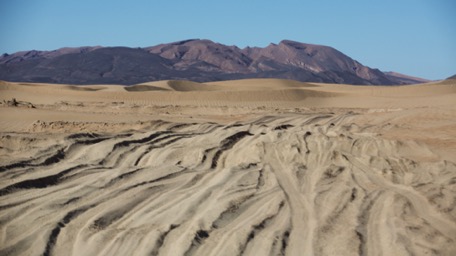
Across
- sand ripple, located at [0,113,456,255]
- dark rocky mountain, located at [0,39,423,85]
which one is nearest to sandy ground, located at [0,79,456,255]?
sand ripple, located at [0,113,456,255]

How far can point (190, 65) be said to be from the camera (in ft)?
316

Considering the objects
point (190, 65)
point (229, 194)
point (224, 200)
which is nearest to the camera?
point (224, 200)

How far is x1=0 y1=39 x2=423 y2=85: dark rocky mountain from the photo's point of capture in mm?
78375

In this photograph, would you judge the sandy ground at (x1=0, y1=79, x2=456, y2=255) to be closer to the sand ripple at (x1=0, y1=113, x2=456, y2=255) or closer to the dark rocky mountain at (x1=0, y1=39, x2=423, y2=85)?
the sand ripple at (x1=0, y1=113, x2=456, y2=255)

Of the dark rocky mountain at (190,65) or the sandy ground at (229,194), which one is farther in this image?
the dark rocky mountain at (190,65)

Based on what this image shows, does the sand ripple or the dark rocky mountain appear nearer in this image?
the sand ripple

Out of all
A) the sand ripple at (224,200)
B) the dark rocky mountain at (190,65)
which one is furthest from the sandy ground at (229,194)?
the dark rocky mountain at (190,65)

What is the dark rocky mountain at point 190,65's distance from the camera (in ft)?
257

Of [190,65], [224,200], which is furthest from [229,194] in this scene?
[190,65]

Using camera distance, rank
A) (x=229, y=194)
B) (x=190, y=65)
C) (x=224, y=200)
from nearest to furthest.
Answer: (x=224, y=200)
(x=229, y=194)
(x=190, y=65)

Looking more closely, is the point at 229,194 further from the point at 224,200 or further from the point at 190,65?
the point at 190,65

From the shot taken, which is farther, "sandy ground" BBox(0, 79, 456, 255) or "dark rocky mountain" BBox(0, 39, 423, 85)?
"dark rocky mountain" BBox(0, 39, 423, 85)

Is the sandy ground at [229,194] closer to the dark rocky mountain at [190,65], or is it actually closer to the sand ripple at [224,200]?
the sand ripple at [224,200]

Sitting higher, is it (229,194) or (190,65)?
(229,194)
